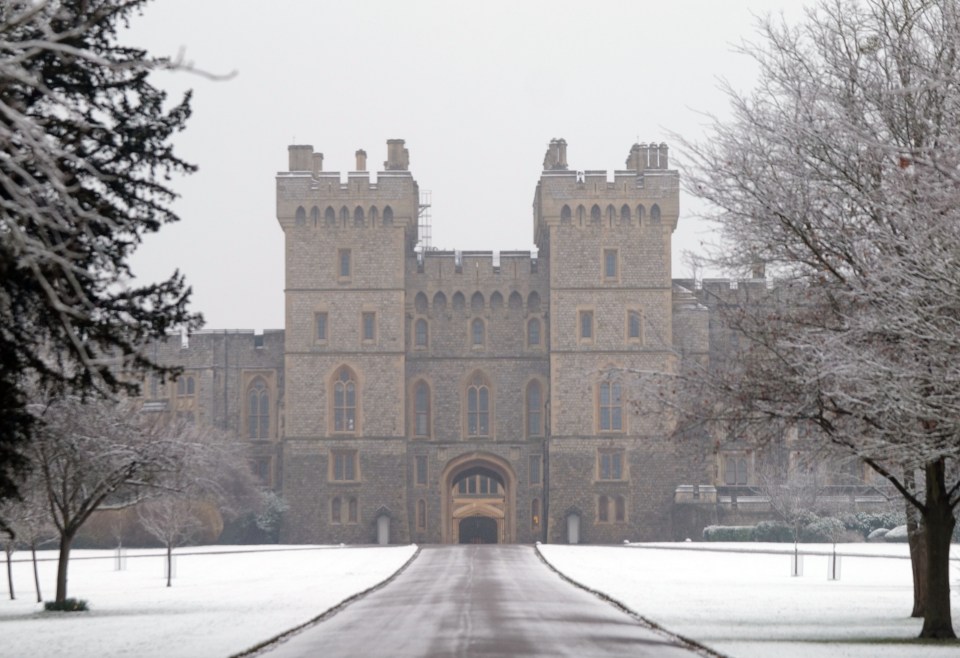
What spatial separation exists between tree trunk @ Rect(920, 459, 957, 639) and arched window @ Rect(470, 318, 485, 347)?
48699 millimetres

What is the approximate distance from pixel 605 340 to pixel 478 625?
45722mm

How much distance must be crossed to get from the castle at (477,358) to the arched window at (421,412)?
0.06 metres

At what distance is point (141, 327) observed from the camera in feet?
48.3

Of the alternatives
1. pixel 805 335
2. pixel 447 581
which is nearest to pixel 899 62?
pixel 805 335

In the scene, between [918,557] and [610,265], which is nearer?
[918,557]

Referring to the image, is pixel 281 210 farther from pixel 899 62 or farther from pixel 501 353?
pixel 899 62

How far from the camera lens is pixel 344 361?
67625mm

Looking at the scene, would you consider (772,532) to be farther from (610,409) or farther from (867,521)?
(610,409)

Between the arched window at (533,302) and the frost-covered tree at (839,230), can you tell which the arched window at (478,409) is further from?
the frost-covered tree at (839,230)

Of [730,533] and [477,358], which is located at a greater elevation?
[477,358]

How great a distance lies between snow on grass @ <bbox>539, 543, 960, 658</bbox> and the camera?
19469mm

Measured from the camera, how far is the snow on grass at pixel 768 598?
19469 millimetres

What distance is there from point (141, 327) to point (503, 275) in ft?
180

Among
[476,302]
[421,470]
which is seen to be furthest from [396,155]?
[421,470]
